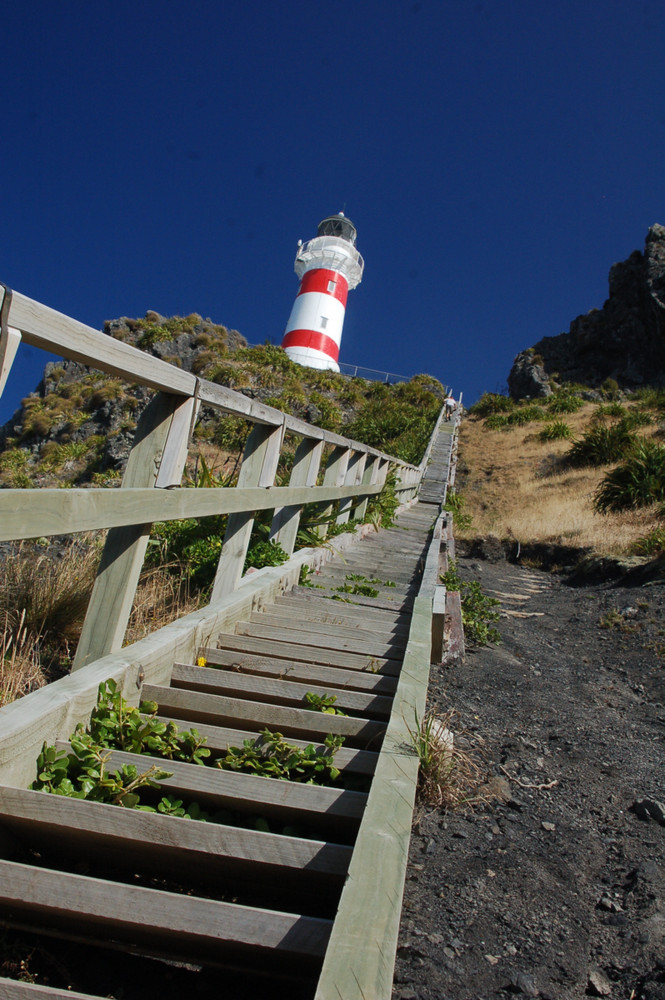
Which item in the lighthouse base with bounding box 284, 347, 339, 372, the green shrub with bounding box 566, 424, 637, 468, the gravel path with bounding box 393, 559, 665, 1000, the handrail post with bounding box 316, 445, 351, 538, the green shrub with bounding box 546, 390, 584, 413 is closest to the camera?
the gravel path with bounding box 393, 559, 665, 1000

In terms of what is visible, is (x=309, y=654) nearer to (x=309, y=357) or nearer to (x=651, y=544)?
(x=651, y=544)

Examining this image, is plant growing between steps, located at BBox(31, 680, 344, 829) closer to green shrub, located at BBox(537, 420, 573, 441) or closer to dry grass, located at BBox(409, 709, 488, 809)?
dry grass, located at BBox(409, 709, 488, 809)

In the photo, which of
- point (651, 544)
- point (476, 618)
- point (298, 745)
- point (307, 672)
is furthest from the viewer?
point (651, 544)

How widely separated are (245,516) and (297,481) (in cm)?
134

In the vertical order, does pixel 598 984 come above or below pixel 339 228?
below

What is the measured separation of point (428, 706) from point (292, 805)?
212cm

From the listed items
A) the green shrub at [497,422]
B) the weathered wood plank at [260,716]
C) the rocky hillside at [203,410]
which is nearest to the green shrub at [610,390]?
the green shrub at [497,422]

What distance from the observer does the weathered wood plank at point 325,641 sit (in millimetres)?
3543

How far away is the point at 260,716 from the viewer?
2.58 m

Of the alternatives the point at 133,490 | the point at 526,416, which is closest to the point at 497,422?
the point at 526,416

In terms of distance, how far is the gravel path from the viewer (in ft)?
6.27

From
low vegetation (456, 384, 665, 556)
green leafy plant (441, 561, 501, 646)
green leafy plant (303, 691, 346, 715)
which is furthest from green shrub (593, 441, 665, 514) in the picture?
green leafy plant (303, 691, 346, 715)

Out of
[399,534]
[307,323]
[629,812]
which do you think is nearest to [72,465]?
[399,534]

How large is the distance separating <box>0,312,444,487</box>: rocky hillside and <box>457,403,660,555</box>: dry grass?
2.54 metres
